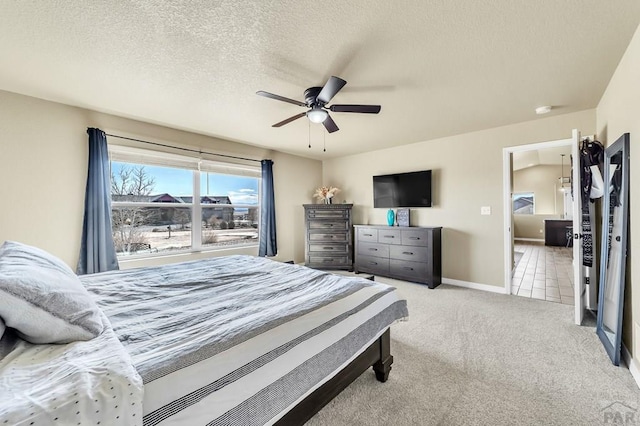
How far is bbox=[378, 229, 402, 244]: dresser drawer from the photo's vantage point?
14.6 ft

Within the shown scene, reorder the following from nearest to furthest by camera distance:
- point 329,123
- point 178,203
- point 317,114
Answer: point 317,114, point 329,123, point 178,203

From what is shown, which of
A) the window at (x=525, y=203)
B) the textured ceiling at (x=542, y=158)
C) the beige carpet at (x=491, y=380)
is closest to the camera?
the beige carpet at (x=491, y=380)

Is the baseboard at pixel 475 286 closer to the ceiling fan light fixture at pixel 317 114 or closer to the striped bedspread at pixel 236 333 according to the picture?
the striped bedspread at pixel 236 333

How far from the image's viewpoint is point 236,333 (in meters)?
1.15

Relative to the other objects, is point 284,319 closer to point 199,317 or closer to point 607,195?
point 199,317

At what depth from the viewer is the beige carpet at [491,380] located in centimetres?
155

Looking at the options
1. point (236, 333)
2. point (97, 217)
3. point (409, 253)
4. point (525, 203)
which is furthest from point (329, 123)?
point (525, 203)

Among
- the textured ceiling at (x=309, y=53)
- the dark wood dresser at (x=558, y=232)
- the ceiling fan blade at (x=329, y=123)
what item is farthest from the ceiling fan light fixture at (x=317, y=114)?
the dark wood dresser at (x=558, y=232)

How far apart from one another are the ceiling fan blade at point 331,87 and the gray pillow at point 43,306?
1964 mm

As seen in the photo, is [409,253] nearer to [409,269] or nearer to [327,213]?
[409,269]

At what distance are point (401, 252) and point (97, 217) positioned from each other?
4.19 m

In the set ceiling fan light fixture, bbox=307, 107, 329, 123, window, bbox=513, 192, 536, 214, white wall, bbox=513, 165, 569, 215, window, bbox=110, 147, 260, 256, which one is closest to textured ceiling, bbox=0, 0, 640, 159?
ceiling fan light fixture, bbox=307, 107, 329, 123

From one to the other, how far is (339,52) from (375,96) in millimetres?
905

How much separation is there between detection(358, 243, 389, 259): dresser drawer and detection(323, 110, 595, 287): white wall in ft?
2.51
